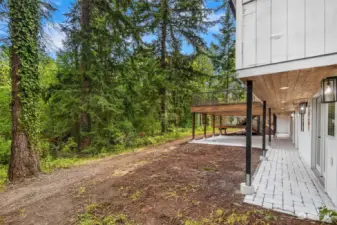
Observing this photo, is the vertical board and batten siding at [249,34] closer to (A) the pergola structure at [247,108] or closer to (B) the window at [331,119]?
(A) the pergola structure at [247,108]

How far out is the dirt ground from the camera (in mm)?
2773

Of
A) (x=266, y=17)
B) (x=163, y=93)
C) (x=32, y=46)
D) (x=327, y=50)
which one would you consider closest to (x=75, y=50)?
(x=32, y=46)

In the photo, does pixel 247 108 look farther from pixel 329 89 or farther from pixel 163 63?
pixel 163 63

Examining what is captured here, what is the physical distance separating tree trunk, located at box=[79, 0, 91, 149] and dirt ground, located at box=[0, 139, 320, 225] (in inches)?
135

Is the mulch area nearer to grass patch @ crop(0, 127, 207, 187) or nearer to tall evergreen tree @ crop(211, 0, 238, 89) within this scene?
grass patch @ crop(0, 127, 207, 187)

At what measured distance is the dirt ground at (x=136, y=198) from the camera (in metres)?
2.77

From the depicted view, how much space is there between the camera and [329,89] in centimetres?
287

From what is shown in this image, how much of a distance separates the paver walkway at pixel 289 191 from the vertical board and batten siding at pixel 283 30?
7.88ft

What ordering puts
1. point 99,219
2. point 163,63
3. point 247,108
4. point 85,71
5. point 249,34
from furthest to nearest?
point 163,63, point 85,71, point 247,108, point 249,34, point 99,219

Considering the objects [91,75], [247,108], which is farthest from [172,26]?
[247,108]

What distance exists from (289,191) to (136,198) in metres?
3.09

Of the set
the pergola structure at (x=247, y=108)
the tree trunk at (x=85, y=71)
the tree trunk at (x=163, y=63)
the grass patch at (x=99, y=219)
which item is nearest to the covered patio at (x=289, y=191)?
the pergola structure at (x=247, y=108)

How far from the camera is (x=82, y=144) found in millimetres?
8812

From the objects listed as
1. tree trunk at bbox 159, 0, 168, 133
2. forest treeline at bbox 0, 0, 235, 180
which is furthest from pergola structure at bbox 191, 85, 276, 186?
forest treeline at bbox 0, 0, 235, 180
